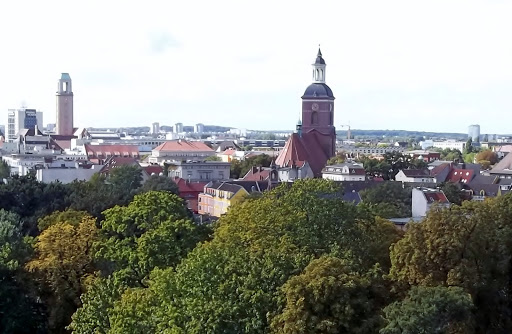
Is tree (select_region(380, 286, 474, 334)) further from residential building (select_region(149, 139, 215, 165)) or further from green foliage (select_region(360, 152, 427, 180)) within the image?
residential building (select_region(149, 139, 215, 165))

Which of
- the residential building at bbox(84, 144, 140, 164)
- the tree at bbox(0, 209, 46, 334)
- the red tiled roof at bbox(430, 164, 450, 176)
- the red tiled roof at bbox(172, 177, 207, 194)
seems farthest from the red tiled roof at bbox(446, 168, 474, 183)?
the tree at bbox(0, 209, 46, 334)

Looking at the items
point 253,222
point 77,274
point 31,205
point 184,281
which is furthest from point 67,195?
point 184,281

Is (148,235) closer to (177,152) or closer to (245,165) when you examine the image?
(245,165)

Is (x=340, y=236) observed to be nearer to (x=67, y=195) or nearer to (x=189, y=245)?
(x=189, y=245)

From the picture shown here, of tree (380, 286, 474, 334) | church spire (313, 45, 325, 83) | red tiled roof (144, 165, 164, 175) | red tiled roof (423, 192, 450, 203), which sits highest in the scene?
church spire (313, 45, 325, 83)

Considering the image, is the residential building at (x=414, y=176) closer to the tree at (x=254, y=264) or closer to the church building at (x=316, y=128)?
the church building at (x=316, y=128)
